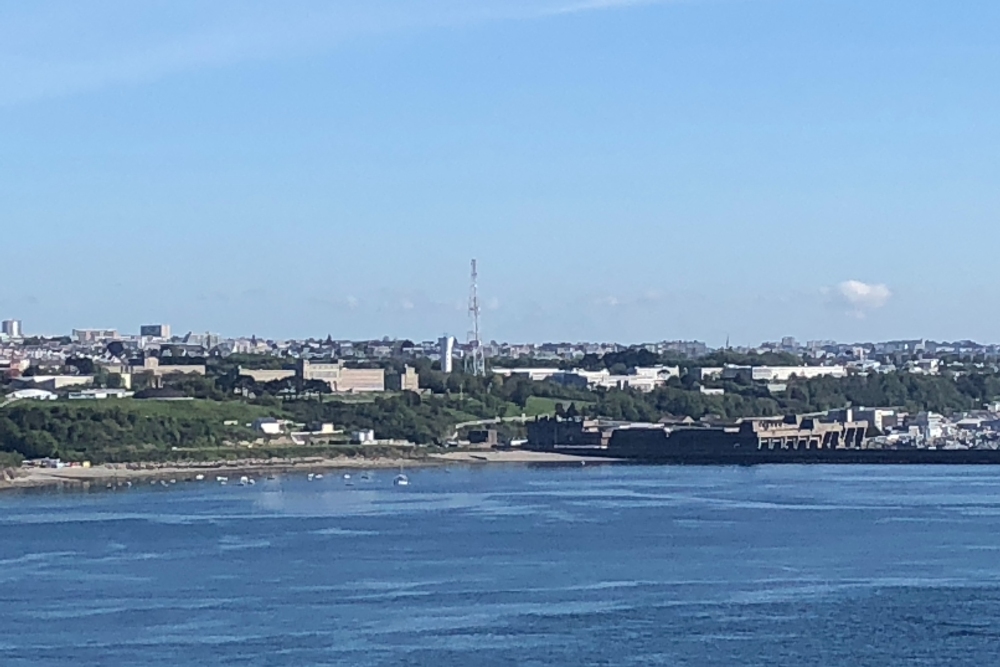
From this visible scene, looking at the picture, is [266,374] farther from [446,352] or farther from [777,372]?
[777,372]

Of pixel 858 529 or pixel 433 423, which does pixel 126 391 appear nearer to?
pixel 433 423

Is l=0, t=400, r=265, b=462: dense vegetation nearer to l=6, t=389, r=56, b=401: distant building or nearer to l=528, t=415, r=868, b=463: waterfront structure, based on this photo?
l=6, t=389, r=56, b=401: distant building

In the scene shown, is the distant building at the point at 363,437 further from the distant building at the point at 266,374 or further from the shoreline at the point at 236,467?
the distant building at the point at 266,374

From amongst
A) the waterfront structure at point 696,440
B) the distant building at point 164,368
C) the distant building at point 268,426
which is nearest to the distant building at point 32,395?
the distant building at point 268,426

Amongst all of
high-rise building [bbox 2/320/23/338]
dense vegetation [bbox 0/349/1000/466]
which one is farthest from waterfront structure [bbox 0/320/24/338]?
dense vegetation [bbox 0/349/1000/466]

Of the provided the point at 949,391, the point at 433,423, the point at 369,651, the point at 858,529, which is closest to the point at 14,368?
the point at 433,423

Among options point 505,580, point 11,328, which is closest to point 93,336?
point 11,328
